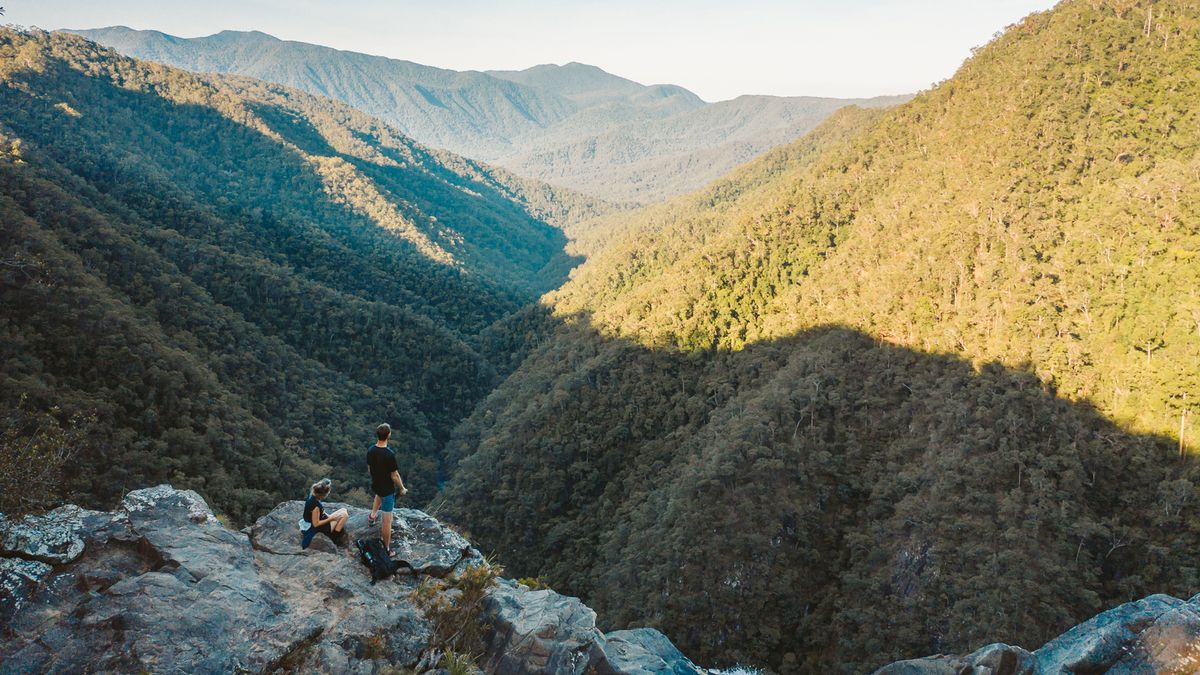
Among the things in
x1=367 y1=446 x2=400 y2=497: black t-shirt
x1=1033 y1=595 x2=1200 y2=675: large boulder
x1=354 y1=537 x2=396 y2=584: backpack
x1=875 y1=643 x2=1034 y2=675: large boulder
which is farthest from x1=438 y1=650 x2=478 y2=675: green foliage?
x1=1033 y1=595 x2=1200 y2=675: large boulder

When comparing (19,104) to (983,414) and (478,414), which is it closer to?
(478,414)

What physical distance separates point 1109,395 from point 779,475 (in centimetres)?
2629

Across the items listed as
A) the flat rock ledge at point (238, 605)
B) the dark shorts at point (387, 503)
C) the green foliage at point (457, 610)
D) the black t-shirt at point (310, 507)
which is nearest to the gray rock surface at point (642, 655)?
the flat rock ledge at point (238, 605)

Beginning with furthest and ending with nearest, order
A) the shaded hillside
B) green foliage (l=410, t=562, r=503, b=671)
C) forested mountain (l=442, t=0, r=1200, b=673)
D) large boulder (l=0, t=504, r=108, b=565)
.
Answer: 1. forested mountain (l=442, t=0, r=1200, b=673)
2. the shaded hillside
3. green foliage (l=410, t=562, r=503, b=671)
4. large boulder (l=0, t=504, r=108, b=565)

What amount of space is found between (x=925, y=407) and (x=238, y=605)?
5555 centimetres

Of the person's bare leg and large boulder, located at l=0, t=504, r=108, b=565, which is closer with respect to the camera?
large boulder, located at l=0, t=504, r=108, b=565

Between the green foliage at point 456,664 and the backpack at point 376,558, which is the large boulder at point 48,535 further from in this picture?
the green foliage at point 456,664

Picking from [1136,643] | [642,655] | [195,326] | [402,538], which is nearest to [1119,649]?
[1136,643]

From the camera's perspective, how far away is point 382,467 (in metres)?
15.4

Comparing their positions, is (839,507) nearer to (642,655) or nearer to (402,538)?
(642,655)

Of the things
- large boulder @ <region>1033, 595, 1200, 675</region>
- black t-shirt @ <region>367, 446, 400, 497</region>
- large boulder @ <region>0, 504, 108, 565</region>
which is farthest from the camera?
black t-shirt @ <region>367, 446, 400, 497</region>

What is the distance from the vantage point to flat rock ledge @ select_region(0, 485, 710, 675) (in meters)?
11.9

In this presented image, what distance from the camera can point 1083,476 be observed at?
1652 inches

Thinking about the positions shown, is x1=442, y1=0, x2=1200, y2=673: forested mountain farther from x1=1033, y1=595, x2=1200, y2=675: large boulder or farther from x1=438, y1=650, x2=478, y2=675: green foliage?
x1=438, y1=650, x2=478, y2=675: green foliage
